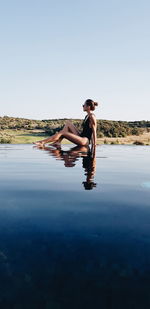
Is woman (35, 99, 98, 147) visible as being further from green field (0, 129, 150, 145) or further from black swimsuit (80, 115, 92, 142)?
green field (0, 129, 150, 145)

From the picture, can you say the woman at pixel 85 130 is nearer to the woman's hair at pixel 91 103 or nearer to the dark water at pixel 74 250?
the woman's hair at pixel 91 103

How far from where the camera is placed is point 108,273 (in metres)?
1.77

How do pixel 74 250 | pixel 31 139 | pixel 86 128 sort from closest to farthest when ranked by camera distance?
1. pixel 74 250
2. pixel 86 128
3. pixel 31 139

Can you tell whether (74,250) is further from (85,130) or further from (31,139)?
(31,139)

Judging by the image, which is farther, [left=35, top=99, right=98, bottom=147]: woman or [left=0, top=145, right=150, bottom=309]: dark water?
[left=35, top=99, right=98, bottom=147]: woman

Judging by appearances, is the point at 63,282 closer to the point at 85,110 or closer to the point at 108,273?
the point at 108,273

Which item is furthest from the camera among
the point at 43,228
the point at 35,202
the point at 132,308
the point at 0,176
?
the point at 0,176

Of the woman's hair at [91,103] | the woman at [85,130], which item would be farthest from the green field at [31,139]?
the woman's hair at [91,103]

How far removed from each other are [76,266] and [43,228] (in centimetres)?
63

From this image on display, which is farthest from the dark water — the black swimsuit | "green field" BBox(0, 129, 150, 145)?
"green field" BBox(0, 129, 150, 145)

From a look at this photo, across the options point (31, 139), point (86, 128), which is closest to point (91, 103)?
→ point (86, 128)

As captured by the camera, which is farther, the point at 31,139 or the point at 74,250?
the point at 31,139

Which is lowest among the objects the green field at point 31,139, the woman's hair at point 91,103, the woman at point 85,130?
the green field at point 31,139

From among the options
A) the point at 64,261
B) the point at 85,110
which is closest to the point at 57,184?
the point at 64,261
